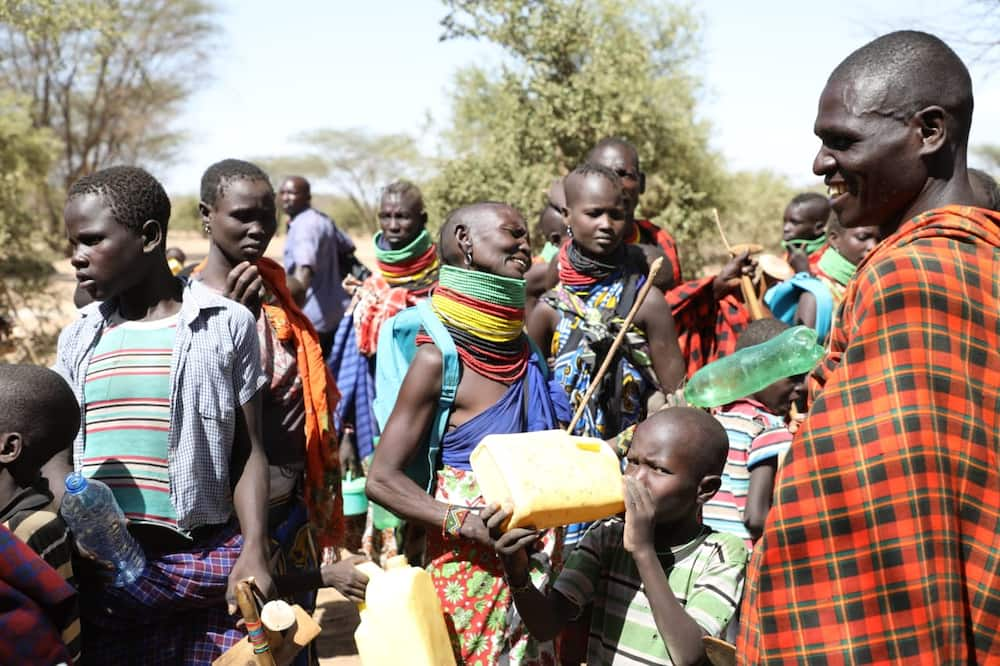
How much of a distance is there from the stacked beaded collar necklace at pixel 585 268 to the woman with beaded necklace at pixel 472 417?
94 cm

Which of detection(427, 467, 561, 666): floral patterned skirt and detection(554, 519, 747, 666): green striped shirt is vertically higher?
detection(554, 519, 747, 666): green striped shirt

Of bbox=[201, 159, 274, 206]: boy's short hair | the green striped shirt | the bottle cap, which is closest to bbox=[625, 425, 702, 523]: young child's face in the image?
the green striped shirt

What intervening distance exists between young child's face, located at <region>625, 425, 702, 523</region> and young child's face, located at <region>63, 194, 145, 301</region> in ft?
4.82

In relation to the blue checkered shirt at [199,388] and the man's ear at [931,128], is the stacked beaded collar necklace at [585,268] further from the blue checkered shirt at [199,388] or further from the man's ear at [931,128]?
the man's ear at [931,128]

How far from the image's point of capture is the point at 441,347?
286cm

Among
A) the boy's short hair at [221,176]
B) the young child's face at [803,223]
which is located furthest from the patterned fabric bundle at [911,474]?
the young child's face at [803,223]

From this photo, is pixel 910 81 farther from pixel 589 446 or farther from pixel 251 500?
pixel 251 500

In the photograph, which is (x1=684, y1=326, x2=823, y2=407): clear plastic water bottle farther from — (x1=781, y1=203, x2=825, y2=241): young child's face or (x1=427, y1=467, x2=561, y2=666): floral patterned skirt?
(x1=781, y1=203, x2=825, y2=241): young child's face

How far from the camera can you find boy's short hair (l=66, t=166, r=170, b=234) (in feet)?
8.65

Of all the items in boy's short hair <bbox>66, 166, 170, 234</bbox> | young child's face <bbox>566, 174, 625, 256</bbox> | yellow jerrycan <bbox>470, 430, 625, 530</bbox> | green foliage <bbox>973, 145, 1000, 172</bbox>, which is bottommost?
yellow jerrycan <bbox>470, 430, 625, 530</bbox>

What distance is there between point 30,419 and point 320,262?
15.9 feet

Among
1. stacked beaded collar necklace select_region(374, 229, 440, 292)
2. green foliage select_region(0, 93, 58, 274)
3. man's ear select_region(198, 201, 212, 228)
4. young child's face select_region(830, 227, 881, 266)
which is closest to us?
man's ear select_region(198, 201, 212, 228)

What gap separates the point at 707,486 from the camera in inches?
99.9

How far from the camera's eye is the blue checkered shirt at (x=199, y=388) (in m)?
2.64
